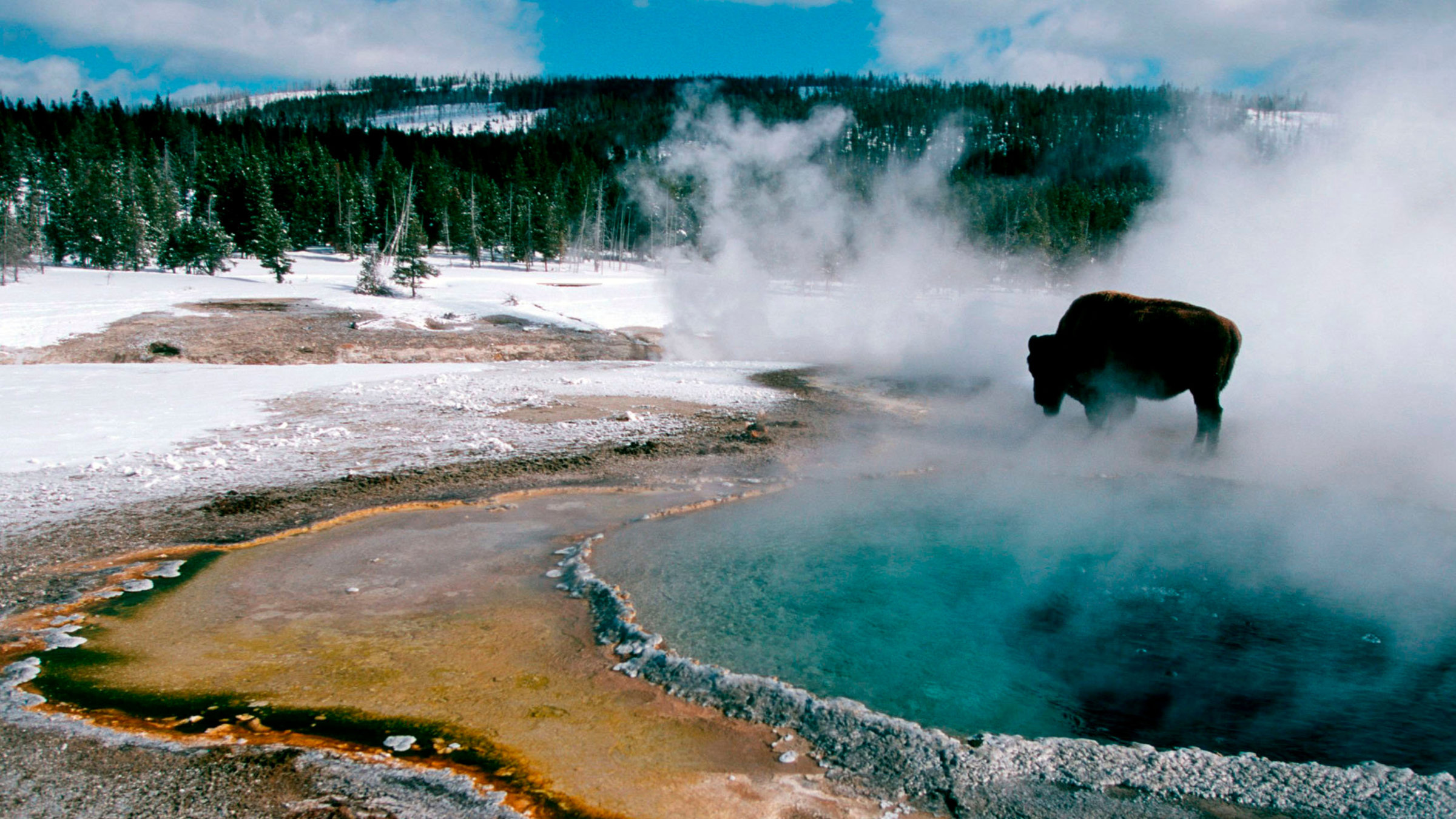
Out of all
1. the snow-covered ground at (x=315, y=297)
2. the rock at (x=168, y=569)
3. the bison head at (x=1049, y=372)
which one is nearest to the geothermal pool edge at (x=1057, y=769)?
the rock at (x=168, y=569)

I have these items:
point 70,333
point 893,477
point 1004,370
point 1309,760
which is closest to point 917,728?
point 1309,760

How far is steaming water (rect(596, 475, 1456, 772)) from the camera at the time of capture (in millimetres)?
5082

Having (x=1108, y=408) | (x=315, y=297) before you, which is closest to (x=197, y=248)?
(x=315, y=297)

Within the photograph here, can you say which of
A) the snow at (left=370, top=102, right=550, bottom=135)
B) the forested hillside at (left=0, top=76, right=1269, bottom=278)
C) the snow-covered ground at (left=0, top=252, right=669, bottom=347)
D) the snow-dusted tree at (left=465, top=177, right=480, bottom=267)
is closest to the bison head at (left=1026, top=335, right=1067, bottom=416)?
the snow-covered ground at (left=0, top=252, right=669, bottom=347)

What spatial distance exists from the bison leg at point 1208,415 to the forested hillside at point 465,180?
2728 centimetres

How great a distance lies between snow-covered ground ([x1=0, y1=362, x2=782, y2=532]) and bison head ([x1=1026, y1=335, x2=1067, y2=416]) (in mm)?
5005

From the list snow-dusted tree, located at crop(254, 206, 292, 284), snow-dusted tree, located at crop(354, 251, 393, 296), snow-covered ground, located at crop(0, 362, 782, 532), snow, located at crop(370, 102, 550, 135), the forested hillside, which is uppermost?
snow, located at crop(370, 102, 550, 135)

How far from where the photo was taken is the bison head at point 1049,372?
45.6 ft

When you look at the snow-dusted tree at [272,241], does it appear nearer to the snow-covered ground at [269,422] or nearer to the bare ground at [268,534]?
the bare ground at [268,534]

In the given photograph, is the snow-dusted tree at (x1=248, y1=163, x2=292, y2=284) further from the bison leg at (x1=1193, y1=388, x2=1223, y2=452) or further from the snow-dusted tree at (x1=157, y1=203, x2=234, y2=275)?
the bison leg at (x1=1193, y1=388, x2=1223, y2=452)

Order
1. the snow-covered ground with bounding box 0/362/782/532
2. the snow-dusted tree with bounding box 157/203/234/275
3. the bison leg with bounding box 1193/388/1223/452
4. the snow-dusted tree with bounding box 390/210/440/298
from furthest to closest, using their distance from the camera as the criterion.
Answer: the snow-dusted tree with bounding box 157/203/234/275 → the snow-dusted tree with bounding box 390/210/440/298 → the bison leg with bounding box 1193/388/1223/452 → the snow-covered ground with bounding box 0/362/782/532

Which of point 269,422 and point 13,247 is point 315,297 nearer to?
point 13,247

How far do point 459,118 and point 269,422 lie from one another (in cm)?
17168

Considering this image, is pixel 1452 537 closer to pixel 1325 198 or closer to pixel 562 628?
pixel 562 628
